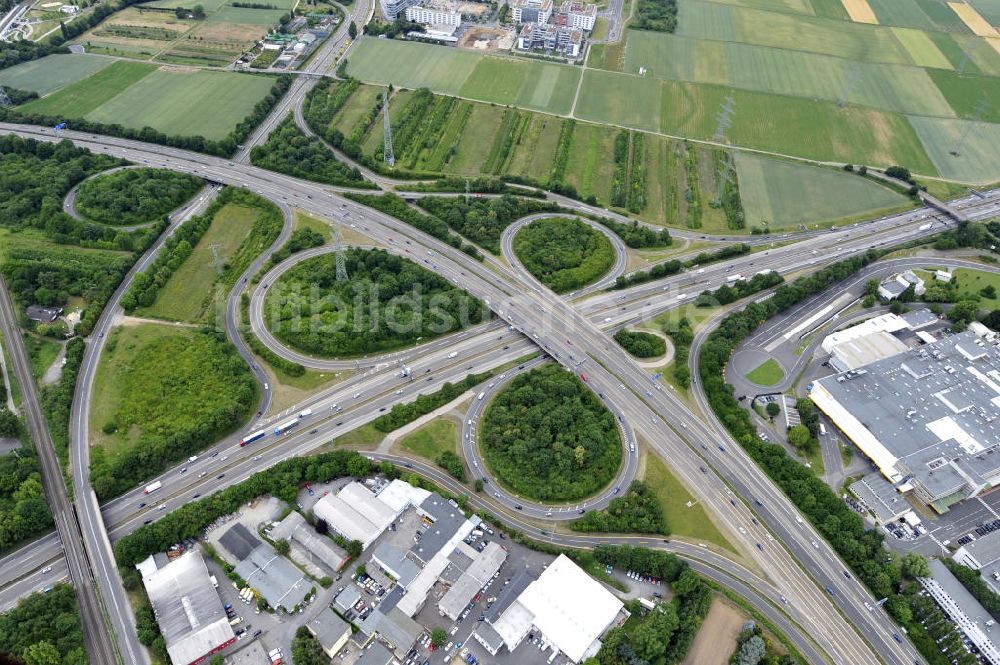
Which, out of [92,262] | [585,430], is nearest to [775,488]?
[585,430]

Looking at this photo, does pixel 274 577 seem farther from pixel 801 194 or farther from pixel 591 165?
pixel 801 194

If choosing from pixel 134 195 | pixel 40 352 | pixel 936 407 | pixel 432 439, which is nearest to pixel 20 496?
pixel 40 352

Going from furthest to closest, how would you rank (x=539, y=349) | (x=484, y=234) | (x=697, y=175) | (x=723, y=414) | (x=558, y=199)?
(x=697, y=175) < (x=558, y=199) < (x=484, y=234) < (x=539, y=349) < (x=723, y=414)

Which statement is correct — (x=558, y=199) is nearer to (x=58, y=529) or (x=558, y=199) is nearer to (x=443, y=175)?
(x=443, y=175)

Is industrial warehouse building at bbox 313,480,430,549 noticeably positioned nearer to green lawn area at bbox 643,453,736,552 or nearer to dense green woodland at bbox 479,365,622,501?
dense green woodland at bbox 479,365,622,501

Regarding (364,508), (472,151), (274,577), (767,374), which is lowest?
(274,577)

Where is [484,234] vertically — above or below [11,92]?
below

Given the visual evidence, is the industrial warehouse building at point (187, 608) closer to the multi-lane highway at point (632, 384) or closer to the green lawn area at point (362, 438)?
the green lawn area at point (362, 438)

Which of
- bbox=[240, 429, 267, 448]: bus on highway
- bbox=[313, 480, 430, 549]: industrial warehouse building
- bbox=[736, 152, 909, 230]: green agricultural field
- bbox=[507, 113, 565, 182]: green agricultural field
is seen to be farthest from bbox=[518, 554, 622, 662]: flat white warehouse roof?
bbox=[507, 113, 565, 182]: green agricultural field
